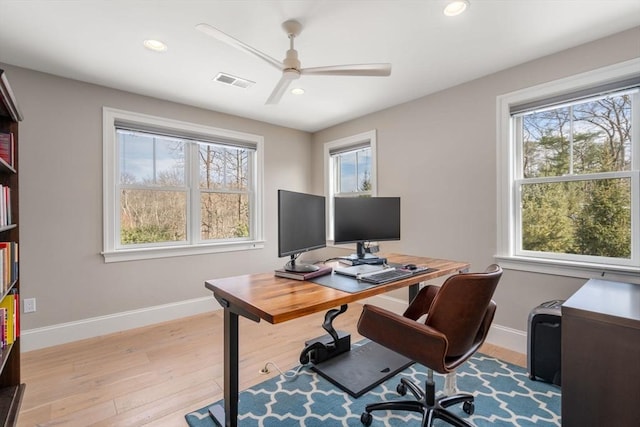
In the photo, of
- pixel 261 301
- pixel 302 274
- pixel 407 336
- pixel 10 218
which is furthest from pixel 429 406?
pixel 10 218

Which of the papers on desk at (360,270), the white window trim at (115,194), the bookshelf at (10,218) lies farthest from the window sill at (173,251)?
the papers on desk at (360,270)

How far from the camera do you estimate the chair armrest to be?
4.42 feet

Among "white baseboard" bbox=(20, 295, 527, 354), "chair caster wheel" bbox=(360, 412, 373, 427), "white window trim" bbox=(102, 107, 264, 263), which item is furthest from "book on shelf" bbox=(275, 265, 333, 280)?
"white window trim" bbox=(102, 107, 264, 263)

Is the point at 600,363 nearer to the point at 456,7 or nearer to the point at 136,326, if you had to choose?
the point at 456,7

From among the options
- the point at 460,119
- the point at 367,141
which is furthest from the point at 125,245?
the point at 460,119

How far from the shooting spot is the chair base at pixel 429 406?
1534mm

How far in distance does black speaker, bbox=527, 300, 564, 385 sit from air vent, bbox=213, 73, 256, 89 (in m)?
3.07

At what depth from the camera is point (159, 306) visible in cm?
327

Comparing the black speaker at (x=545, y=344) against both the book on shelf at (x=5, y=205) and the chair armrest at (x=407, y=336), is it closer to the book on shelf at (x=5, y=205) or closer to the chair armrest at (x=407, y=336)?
the chair armrest at (x=407, y=336)

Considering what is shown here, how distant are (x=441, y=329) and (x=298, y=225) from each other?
3.11 ft

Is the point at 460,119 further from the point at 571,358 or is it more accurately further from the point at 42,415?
the point at 42,415

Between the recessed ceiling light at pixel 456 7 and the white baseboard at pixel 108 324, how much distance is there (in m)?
3.57

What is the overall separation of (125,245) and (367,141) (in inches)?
119

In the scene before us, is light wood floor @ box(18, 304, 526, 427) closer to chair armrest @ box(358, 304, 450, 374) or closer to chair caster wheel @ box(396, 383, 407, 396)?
chair caster wheel @ box(396, 383, 407, 396)
